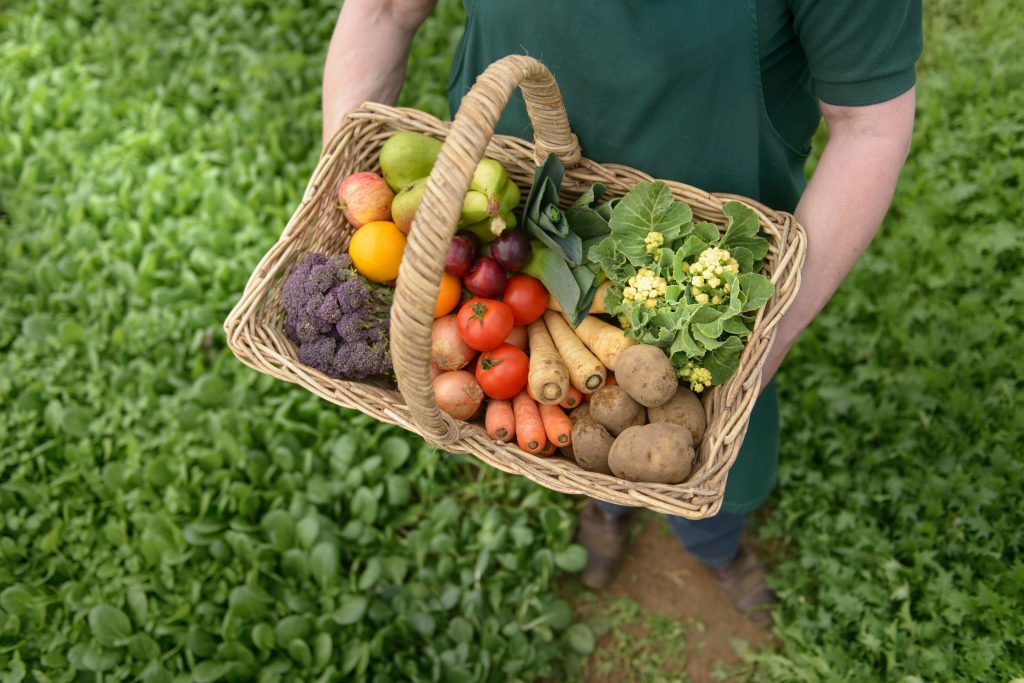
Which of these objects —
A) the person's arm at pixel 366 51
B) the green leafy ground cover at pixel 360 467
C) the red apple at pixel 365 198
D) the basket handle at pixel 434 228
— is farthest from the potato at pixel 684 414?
the green leafy ground cover at pixel 360 467

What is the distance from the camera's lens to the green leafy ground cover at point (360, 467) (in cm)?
249

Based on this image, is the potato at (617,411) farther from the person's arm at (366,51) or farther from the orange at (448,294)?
the person's arm at (366,51)

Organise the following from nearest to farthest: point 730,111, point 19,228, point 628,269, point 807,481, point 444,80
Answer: point 730,111
point 628,269
point 807,481
point 19,228
point 444,80

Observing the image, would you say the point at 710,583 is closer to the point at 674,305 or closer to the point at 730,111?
the point at 674,305

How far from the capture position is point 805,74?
5.58 ft

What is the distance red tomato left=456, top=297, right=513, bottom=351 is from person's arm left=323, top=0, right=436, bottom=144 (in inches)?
26.6

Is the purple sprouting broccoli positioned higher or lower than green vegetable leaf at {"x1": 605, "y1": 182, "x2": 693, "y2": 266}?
lower

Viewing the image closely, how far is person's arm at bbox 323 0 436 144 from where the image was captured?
1.99 m

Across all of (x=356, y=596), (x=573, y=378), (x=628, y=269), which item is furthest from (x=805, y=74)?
(x=356, y=596)

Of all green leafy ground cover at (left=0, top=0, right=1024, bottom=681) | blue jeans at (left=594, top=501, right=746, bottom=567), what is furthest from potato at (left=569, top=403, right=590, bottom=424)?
green leafy ground cover at (left=0, top=0, right=1024, bottom=681)

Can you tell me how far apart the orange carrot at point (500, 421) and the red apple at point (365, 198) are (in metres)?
0.56

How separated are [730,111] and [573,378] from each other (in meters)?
0.70

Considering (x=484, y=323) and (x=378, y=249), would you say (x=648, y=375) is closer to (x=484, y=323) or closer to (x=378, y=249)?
(x=484, y=323)

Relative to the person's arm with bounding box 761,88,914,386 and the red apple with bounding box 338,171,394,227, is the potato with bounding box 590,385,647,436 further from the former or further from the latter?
the red apple with bounding box 338,171,394,227
